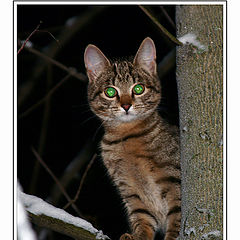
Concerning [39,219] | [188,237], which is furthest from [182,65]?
[39,219]

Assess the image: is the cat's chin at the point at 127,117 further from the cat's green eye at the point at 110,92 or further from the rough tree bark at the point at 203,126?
the rough tree bark at the point at 203,126

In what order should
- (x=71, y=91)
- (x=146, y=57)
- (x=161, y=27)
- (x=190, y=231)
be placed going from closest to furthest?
(x=161, y=27) → (x=190, y=231) → (x=146, y=57) → (x=71, y=91)

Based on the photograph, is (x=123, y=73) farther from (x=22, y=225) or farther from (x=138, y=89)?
(x=22, y=225)

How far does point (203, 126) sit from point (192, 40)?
1.52ft

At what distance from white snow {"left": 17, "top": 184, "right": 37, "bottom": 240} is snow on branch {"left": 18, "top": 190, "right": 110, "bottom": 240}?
27 millimetres

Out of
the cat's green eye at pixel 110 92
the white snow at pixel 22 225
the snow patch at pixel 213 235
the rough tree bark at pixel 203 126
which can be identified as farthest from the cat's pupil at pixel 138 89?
the snow patch at pixel 213 235

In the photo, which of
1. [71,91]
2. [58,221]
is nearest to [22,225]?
[58,221]

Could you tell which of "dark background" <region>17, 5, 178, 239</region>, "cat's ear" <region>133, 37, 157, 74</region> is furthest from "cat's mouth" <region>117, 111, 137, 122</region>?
"dark background" <region>17, 5, 178, 239</region>

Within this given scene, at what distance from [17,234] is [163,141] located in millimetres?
1268

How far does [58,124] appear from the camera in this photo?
5.30m

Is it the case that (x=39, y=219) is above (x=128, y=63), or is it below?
below

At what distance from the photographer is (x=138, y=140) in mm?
3078

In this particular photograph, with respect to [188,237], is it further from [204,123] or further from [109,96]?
[109,96]

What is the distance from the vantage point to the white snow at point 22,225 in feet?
7.02
